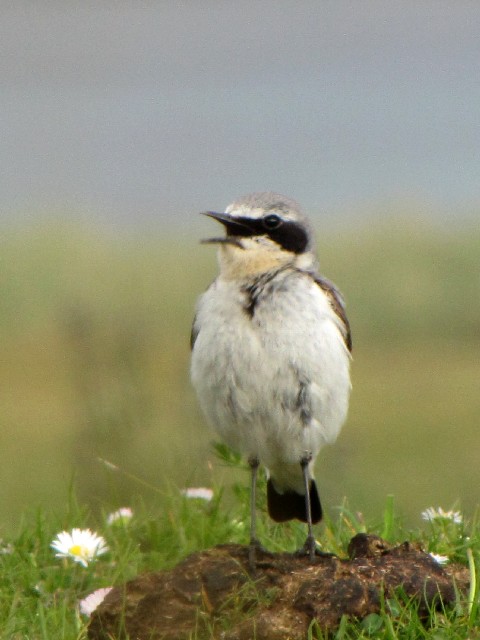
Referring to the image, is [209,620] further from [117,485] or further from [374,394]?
[374,394]

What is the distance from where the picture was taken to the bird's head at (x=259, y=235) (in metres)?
7.36

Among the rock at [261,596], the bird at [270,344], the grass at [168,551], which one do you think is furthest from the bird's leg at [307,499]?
the rock at [261,596]

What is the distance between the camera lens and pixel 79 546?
25.1 feet

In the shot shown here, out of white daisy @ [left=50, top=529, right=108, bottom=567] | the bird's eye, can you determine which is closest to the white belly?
the bird's eye

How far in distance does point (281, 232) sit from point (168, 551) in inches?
74.3

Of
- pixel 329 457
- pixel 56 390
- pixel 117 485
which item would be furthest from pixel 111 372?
pixel 56 390

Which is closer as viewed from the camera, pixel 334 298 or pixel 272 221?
pixel 272 221

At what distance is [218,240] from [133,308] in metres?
2.90

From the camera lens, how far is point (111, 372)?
938 cm

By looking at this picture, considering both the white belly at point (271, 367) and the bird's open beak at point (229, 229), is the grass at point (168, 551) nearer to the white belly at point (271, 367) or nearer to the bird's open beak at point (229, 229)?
the white belly at point (271, 367)

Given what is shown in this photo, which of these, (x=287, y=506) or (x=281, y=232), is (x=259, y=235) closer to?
(x=281, y=232)

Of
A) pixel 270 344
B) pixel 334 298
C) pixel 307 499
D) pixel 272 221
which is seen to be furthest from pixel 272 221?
pixel 307 499

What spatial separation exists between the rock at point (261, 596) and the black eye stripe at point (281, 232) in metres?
1.62

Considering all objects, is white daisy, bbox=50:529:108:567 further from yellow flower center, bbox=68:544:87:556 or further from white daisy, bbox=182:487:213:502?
white daisy, bbox=182:487:213:502
